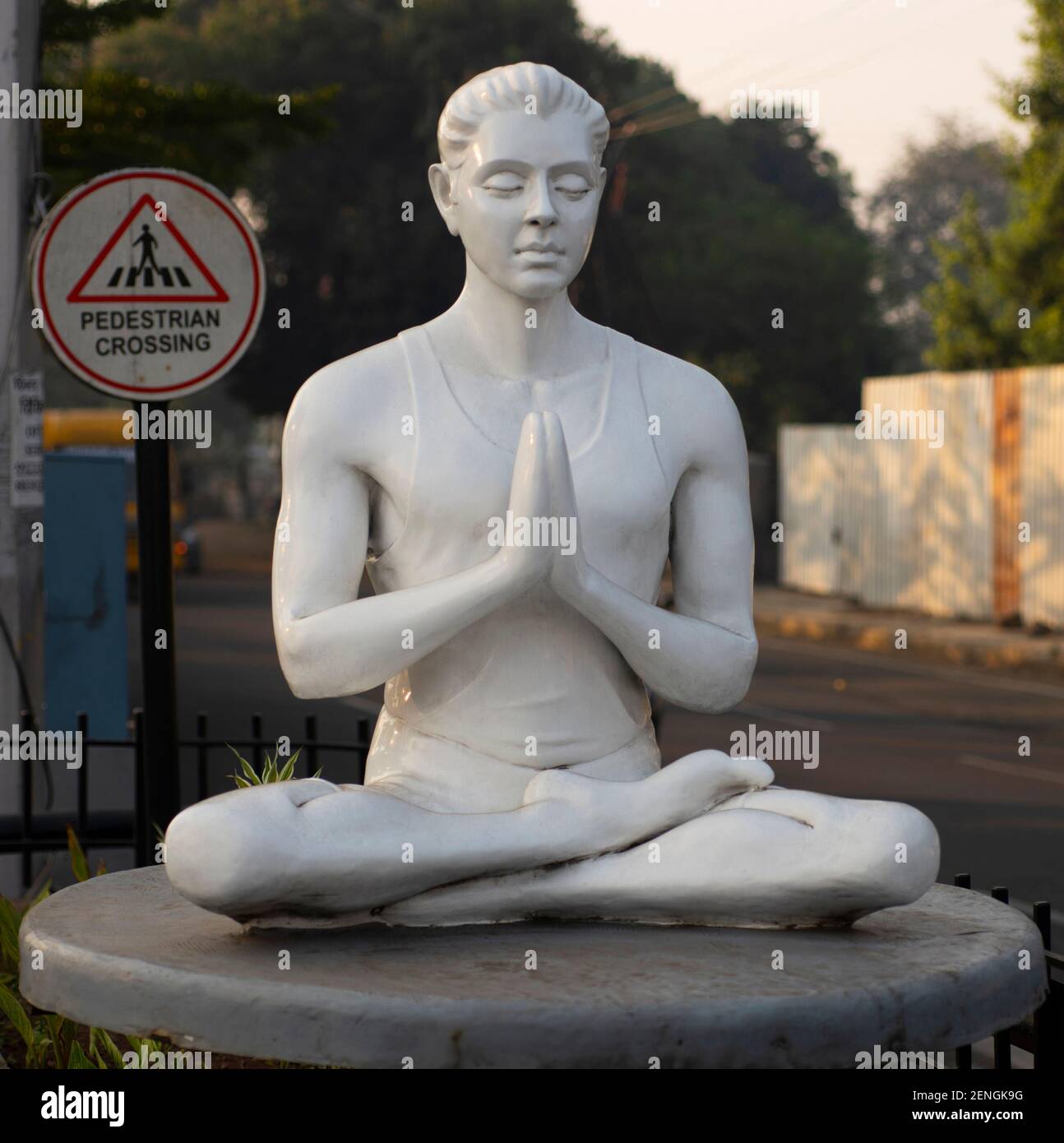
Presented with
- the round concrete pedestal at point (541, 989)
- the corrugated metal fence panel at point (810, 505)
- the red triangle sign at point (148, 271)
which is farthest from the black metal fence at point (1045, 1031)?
the corrugated metal fence panel at point (810, 505)

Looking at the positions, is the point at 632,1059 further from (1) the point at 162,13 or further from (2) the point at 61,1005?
(1) the point at 162,13

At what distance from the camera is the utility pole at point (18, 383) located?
713cm

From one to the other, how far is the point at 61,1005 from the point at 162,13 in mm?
7329

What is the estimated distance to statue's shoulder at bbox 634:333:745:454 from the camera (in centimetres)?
424

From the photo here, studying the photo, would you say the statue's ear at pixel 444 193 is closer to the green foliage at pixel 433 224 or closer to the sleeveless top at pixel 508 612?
the sleeveless top at pixel 508 612

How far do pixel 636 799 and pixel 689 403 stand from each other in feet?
3.04

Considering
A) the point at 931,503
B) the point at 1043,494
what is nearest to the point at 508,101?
the point at 1043,494

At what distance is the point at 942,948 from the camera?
372cm

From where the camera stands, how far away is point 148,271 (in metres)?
6.21

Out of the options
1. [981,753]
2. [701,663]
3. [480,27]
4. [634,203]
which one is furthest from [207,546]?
[701,663]

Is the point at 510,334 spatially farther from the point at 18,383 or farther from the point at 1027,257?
the point at 1027,257

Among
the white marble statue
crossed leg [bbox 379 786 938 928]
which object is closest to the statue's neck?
the white marble statue

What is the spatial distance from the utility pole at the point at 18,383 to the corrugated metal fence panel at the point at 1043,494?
37.7 feet

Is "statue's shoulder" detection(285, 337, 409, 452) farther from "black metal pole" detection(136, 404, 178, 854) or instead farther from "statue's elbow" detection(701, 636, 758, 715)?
"black metal pole" detection(136, 404, 178, 854)
